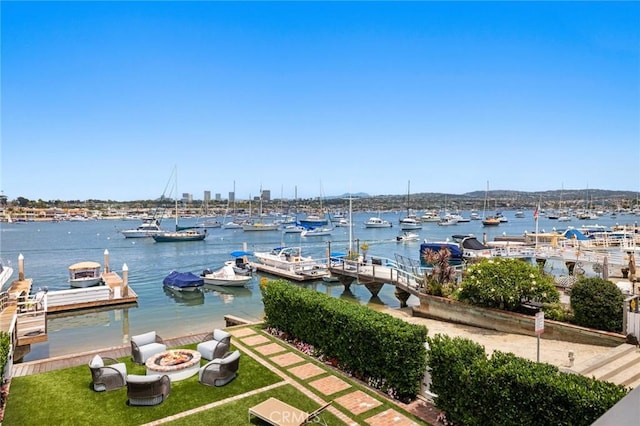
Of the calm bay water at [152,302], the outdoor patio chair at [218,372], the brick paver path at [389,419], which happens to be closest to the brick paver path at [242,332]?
the outdoor patio chair at [218,372]

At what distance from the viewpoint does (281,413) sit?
923 cm

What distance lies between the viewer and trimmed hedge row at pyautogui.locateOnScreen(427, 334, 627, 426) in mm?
7027

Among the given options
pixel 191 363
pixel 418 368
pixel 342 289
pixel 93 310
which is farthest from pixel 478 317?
pixel 93 310

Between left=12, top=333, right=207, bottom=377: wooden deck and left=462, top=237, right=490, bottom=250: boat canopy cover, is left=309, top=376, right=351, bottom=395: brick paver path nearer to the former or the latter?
left=12, top=333, right=207, bottom=377: wooden deck

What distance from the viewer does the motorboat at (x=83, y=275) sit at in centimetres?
3185

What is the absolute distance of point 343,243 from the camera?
70438 millimetres

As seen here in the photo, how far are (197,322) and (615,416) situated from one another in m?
23.5

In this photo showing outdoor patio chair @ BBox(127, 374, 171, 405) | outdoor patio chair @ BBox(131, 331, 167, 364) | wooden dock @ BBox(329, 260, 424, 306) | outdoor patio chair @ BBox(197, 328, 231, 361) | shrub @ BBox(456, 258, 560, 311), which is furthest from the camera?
wooden dock @ BBox(329, 260, 424, 306)

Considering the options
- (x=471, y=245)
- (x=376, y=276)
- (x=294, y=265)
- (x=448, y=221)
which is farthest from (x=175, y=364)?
(x=448, y=221)

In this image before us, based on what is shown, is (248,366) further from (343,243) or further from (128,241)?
(128,241)

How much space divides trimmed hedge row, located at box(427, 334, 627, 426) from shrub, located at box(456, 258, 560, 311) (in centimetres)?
766

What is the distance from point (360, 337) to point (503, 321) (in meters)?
7.34

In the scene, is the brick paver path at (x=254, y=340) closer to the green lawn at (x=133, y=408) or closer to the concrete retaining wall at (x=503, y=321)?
the green lawn at (x=133, y=408)

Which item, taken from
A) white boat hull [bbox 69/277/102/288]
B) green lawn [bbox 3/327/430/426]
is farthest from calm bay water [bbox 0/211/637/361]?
green lawn [bbox 3/327/430/426]
